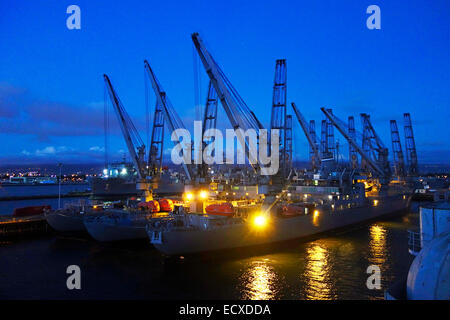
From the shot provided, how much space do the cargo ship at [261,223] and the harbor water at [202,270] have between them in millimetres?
1348

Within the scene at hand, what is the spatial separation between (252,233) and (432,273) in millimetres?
27530

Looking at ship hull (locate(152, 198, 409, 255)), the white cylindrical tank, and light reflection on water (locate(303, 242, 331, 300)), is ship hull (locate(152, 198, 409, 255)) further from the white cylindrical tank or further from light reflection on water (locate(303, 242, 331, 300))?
the white cylindrical tank

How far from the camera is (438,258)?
10477 millimetres

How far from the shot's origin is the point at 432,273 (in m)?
10.4

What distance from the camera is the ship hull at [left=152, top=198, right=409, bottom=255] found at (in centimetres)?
3209

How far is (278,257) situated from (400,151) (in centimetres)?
13251

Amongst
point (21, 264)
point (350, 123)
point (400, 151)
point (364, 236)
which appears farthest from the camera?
point (400, 151)

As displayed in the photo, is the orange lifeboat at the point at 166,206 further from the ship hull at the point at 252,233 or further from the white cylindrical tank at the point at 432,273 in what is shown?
the white cylindrical tank at the point at 432,273

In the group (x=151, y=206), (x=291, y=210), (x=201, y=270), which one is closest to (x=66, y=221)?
(x=151, y=206)

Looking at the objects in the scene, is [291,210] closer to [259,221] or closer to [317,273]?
[259,221]

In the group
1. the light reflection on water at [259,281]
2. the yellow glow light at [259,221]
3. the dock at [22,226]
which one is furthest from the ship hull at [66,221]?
the light reflection on water at [259,281]

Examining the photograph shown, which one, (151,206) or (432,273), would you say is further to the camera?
(151,206)
